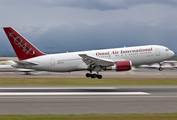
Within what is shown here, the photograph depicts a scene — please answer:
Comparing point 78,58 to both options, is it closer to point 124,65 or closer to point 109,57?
point 109,57

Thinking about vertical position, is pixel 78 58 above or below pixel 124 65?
above

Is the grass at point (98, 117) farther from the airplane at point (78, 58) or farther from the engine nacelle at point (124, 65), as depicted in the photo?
the airplane at point (78, 58)

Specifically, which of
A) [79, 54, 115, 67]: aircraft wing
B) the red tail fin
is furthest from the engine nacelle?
the red tail fin

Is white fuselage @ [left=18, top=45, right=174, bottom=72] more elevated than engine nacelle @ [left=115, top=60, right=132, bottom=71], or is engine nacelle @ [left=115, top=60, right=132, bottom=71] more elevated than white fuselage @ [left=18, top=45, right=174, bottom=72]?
white fuselage @ [left=18, top=45, right=174, bottom=72]

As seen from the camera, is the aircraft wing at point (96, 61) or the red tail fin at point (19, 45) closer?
the aircraft wing at point (96, 61)

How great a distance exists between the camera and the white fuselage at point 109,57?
111 ft

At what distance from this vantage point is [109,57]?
34188 millimetres

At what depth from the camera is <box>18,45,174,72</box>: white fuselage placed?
3384 centimetres

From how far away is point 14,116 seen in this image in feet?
40.0

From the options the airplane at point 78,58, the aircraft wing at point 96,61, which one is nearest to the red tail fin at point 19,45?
the airplane at point 78,58

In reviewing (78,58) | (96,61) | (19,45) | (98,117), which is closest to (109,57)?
(96,61)

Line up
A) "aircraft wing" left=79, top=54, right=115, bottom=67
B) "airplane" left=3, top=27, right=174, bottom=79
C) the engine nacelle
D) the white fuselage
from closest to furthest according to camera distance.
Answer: "aircraft wing" left=79, top=54, right=115, bottom=67
the engine nacelle
"airplane" left=3, top=27, right=174, bottom=79
the white fuselage

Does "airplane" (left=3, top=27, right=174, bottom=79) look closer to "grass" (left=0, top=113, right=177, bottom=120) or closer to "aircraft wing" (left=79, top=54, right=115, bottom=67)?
"aircraft wing" (left=79, top=54, right=115, bottom=67)

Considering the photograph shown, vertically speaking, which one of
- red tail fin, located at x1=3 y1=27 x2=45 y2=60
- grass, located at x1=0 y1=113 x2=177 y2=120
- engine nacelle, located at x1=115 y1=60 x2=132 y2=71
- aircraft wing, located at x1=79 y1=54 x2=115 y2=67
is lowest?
grass, located at x1=0 y1=113 x2=177 y2=120
